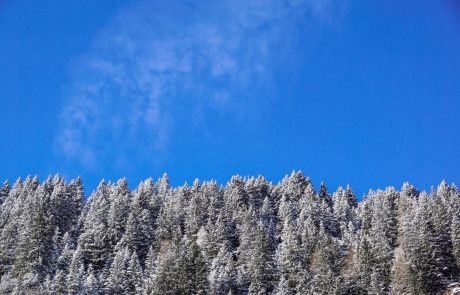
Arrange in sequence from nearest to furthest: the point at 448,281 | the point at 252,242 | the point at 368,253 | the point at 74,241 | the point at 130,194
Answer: the point at 448,281
the point at 368,253
the point at 252,242
the point at 74,241
the point at 130,194

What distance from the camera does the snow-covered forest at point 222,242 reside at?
87.2 m

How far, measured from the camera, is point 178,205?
127m

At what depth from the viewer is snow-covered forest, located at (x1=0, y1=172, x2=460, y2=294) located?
87.2m

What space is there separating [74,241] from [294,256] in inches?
1782

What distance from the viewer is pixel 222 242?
352ft

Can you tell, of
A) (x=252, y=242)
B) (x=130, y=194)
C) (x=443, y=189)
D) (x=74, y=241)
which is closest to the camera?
(x=252, y=242)

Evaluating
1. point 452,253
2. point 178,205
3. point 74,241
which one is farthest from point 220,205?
point 452,253

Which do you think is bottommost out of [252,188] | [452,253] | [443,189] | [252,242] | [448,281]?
[448,281]

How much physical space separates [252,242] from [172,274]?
21.1 m

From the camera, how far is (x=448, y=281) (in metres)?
85.9

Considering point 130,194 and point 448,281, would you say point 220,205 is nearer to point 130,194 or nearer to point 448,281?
point 130,194

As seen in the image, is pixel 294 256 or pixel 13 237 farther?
pixel 13 237

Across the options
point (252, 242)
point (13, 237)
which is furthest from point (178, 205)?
point (13, 237)

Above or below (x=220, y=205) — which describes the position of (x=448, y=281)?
below
